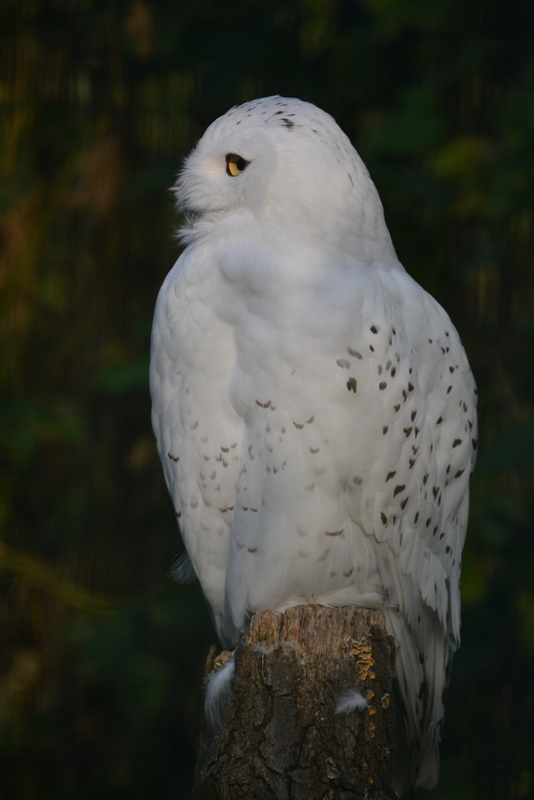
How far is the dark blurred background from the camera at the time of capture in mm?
2873

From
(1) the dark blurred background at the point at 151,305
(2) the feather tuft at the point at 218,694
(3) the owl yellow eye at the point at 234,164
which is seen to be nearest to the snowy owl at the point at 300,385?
(3) the owl yellow eye at the point at 234,164

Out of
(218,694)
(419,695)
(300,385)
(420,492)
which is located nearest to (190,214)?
(300,385)

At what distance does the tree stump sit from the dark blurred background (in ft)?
3.35

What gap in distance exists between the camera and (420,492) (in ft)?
5.88

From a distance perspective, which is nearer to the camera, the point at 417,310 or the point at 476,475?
the point at 417,310

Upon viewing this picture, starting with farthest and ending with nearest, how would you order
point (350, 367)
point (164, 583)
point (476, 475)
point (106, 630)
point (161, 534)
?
point (161, 534) → point (164, 583) → point (106, 630) → point (476, 475) → point (350, 367)

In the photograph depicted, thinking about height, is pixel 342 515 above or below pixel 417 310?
below

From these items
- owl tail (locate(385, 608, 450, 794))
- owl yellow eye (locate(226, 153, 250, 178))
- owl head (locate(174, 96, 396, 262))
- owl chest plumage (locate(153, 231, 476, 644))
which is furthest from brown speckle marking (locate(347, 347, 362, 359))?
owl tail (locate(385, 608, 450, 794))

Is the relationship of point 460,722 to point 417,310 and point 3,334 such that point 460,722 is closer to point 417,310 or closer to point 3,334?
point 417,310

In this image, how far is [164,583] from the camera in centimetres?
362

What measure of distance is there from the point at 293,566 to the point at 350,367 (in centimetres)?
42

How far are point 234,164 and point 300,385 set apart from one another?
503 mm

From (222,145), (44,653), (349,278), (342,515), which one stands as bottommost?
(44,653)

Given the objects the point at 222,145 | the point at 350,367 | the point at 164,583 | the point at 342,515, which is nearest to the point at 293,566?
the point at 342,515
